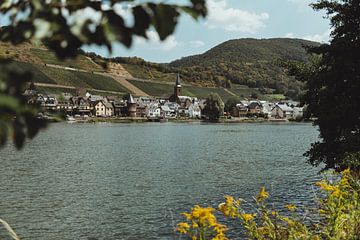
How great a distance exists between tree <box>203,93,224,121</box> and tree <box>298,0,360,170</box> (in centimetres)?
14719

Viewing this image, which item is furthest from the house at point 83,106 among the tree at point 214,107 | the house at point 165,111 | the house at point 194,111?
the tree at point 214,107

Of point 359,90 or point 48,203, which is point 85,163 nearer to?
point 48,203

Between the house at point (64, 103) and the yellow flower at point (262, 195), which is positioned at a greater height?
the house at point (64, 103)

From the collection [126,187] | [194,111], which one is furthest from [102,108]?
[126,187]

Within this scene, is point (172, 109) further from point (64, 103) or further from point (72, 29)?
point (72, 29)

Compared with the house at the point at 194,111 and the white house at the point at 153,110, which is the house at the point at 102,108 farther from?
the house at the point at 194,111

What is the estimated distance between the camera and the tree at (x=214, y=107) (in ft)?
547

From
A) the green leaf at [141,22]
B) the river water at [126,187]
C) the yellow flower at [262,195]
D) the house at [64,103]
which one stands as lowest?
the river water at [126,187]

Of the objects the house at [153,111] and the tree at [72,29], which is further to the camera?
the house at [153,111]

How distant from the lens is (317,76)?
18.7m

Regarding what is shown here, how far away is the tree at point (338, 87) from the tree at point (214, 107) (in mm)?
147193

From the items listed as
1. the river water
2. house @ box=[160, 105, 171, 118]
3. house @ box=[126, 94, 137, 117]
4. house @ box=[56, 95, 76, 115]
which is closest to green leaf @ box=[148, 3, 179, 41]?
house @ box=[56, 95, 76, 115]

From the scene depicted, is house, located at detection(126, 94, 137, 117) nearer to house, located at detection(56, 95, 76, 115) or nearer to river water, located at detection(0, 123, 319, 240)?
river water, located at detection(0, 123, 319, 240)

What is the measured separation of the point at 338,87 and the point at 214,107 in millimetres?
148665
